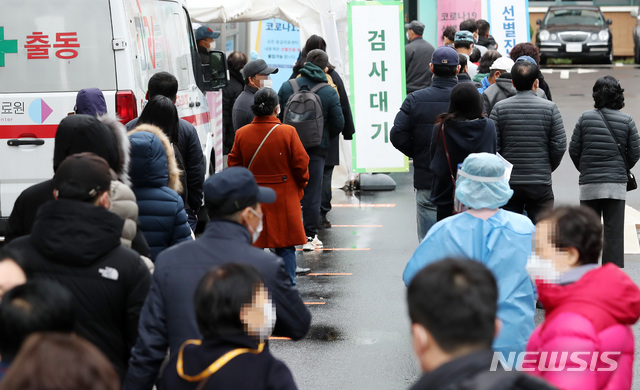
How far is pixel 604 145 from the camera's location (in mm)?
7414

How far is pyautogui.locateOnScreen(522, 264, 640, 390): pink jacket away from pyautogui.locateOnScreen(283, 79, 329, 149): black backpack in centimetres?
565

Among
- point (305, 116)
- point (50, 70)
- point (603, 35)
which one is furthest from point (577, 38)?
point (50, 70)

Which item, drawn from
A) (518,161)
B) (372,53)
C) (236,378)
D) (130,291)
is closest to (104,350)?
(130,291)

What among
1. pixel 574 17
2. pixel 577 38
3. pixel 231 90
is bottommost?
pixel 231 90

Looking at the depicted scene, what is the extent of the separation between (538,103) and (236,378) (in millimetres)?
4742

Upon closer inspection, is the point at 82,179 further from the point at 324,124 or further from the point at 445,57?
the point at 324,124

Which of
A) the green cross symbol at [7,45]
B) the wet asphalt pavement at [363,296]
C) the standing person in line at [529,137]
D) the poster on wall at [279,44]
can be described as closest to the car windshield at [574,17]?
the poster on wall at [279,44]

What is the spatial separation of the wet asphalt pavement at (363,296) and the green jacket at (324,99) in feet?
3.57

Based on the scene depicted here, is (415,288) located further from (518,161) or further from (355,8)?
(355,8)

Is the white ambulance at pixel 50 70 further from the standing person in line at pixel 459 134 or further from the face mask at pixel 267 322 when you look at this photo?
the face mask at pixel 267 322

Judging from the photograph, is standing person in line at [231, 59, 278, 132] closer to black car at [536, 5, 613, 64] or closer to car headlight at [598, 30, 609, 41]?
black car at [536, 5, 613, 64]

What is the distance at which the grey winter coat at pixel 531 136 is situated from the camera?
700cm

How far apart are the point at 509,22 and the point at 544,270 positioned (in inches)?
548

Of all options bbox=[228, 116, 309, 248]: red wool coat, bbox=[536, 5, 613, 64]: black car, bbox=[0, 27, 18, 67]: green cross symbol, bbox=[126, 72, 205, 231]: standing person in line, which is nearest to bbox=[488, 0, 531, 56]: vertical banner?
bbox=[228, 116, 309, 248]: red wool coat
